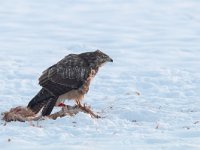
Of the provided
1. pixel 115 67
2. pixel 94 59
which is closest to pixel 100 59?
pixel 94 59

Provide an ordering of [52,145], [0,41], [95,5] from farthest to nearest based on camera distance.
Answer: [95,5] → [0,41] → [52,145]

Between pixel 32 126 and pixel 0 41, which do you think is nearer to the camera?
pixel 32 126

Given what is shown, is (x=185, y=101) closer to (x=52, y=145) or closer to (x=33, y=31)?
(x=52, y=145)

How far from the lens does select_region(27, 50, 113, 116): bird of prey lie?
440 inches

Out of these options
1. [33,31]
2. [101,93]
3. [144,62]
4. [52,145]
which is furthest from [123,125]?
[33,31]

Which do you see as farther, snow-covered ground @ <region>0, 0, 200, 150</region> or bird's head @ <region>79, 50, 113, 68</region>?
bird's head @ <region>79, 50, 113, 68</region>

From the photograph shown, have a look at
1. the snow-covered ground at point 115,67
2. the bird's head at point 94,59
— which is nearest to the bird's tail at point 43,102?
the snow-covered ground at point 115,67

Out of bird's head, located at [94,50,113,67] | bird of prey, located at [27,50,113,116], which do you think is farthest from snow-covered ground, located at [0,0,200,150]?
bird's head, located at [94,50,113,67]

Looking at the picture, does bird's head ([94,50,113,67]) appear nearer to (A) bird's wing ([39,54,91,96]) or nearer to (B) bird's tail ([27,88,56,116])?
(A) bird's wing ([39,54,91,96])

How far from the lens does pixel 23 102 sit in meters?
13.0

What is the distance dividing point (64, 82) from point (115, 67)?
20.2 feet

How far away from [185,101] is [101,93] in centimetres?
188

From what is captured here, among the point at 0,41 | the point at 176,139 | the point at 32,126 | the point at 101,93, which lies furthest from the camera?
the point at 0,41

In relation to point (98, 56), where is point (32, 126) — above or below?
below
